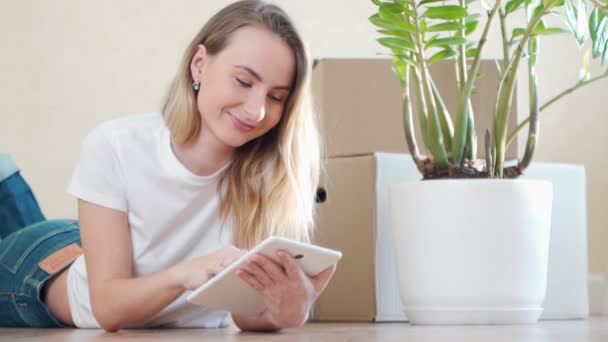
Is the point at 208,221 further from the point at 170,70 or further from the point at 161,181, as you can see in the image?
the point at 170,70

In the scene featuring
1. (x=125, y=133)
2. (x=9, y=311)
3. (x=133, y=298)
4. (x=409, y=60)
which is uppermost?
(x=409, y=60)

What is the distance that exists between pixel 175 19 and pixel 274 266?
1.65m

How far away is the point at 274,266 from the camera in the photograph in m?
1.14

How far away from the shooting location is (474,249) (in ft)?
4.48

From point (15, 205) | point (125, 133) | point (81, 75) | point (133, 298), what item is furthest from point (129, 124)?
point (81, 75)

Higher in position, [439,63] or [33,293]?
[439,63]

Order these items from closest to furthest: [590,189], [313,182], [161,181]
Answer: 1. [161,181]
2. [313,182]
3. [590,189]

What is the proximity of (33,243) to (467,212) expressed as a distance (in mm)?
827

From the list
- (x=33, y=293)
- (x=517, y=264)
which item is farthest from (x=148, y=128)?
(x=517, y=264)

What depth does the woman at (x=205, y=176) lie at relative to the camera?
4.30 ft

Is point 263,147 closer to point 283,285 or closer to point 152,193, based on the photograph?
point 152,193

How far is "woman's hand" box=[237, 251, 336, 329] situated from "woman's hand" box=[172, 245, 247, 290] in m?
0.04

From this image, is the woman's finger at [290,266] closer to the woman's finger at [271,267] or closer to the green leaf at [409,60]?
the woman's finger at [271,267]

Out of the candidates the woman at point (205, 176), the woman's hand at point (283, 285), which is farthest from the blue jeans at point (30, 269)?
the woman's hand at point (283, 285)
